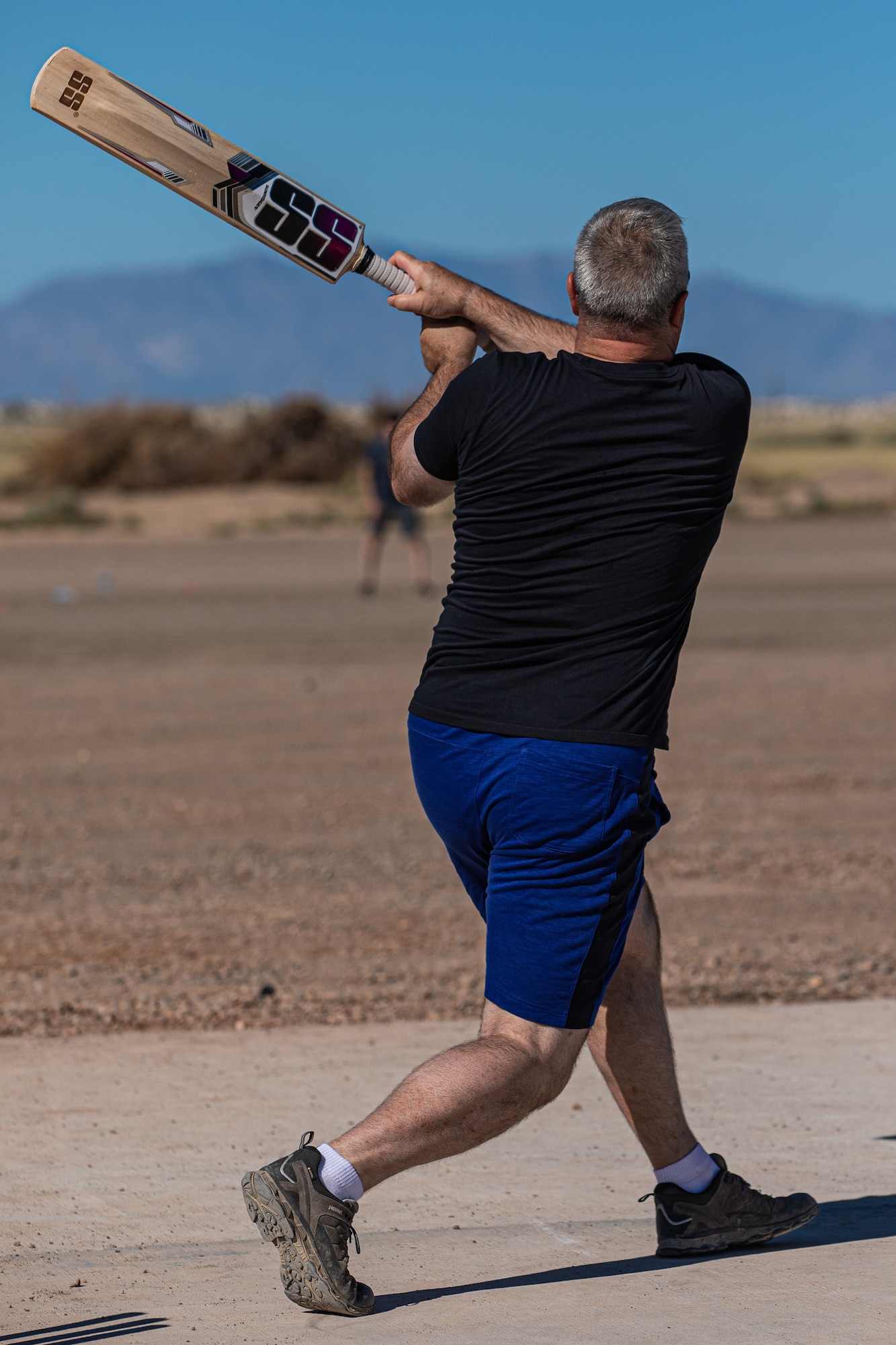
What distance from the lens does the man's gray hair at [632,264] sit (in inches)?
139

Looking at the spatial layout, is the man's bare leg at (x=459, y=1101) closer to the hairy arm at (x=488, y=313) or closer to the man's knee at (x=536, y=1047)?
the man's knee at (x=536, y=1047)

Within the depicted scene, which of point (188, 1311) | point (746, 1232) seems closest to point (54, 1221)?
point (188, 1311)

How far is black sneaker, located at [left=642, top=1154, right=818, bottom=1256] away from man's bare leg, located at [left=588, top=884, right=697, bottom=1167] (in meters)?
0.09

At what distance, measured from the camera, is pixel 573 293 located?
143 inches

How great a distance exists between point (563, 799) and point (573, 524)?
55cm

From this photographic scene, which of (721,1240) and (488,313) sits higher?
(488,313)

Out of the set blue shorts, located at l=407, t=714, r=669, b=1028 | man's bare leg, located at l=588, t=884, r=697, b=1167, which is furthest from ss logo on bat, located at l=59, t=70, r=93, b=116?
man's bare leg, located at l=588, t=884, r=697, b=1167

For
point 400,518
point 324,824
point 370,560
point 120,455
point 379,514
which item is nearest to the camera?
point 324,824

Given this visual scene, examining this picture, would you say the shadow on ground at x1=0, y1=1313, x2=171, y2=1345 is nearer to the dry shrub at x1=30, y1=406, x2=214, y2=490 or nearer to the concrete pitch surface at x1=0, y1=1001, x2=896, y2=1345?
the concrete pitch surface at x1=0, y1=1001, x2=896, y2=1345

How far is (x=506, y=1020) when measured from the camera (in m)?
3.62

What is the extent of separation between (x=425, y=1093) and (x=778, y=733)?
31.5 feet

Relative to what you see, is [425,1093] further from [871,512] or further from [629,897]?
[871,512]

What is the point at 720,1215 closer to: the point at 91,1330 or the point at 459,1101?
the point at 459,1101

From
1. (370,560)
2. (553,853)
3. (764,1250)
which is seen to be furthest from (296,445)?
(553,853)
